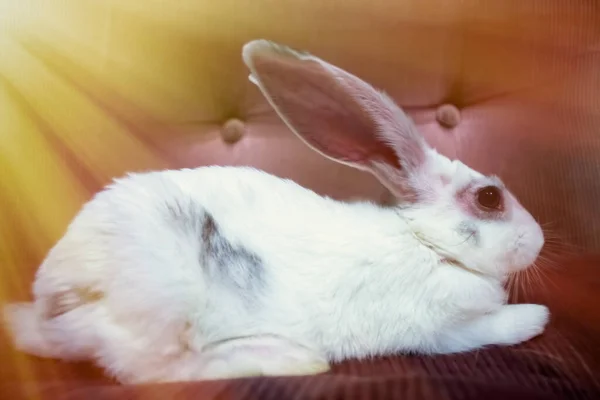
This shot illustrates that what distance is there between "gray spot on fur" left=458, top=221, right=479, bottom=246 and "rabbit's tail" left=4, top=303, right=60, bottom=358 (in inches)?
15.9

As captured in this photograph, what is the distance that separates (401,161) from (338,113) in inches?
3.2

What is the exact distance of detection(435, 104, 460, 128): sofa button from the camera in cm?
75

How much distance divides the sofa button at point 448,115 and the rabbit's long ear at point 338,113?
0.07 meters

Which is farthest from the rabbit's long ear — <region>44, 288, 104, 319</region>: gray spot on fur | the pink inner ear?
<region>44, 288, 104, 319</region>: gray spot on fur

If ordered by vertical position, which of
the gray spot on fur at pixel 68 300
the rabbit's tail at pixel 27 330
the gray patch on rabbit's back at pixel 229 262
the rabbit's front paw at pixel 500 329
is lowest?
the rabbit's front paw at pixel 500 329

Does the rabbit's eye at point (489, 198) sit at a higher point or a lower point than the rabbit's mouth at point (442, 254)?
higher

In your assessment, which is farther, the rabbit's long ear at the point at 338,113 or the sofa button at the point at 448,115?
the sofa button at the point at 448,115

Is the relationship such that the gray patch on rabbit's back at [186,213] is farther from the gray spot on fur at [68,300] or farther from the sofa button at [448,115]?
the sofa button at [448,115]

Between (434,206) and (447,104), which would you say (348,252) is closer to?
(434,206)

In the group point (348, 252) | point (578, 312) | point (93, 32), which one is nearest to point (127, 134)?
point (93, 32)

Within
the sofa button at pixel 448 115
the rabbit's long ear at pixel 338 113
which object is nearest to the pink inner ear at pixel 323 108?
the rabbit's long ear at pixel 338 113

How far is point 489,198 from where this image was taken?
2.27 ft

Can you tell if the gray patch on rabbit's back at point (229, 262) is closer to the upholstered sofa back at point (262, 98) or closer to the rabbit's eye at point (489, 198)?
the upholstered sofa back at point (262, 98)

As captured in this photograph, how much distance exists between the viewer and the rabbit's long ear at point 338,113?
639 mm
